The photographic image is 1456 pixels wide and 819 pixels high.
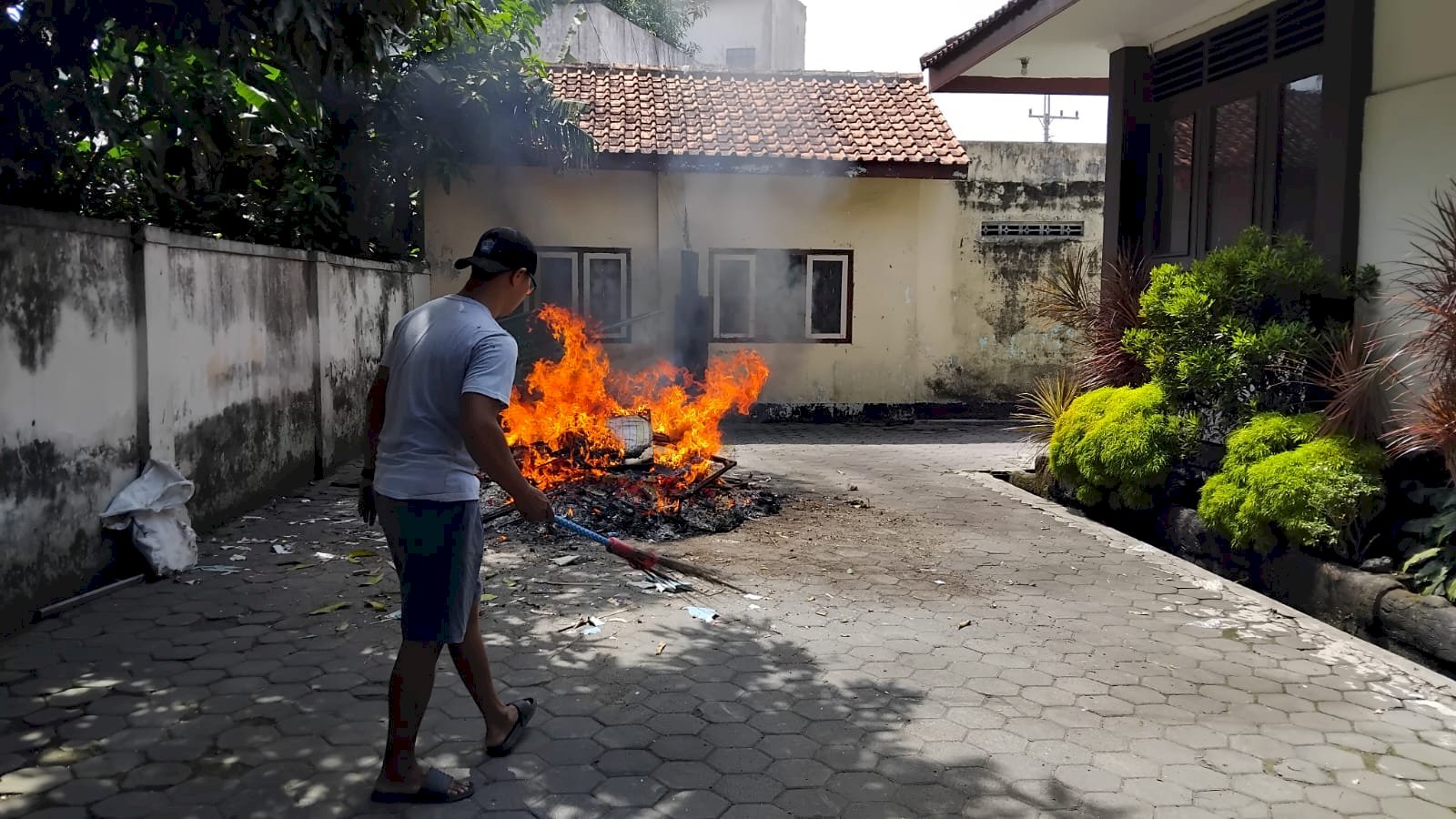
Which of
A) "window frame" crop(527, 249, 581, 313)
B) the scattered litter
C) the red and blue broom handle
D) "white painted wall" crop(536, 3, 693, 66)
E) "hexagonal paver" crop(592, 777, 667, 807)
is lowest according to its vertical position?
"hexagonal paver" crop(592, 777, 667, 807)

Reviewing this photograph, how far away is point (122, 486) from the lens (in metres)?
5.82

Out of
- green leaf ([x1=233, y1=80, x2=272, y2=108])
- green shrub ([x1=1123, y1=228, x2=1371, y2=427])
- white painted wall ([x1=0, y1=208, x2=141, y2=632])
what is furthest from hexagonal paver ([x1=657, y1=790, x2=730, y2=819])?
green leaf ([x1=233, y1=80, x2=272, y2=108])

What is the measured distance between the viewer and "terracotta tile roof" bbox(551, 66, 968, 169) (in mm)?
14008

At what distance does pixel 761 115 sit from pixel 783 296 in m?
2.93

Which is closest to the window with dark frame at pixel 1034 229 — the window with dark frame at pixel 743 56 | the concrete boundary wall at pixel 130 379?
the concrete boundary wall at pixel 130 379

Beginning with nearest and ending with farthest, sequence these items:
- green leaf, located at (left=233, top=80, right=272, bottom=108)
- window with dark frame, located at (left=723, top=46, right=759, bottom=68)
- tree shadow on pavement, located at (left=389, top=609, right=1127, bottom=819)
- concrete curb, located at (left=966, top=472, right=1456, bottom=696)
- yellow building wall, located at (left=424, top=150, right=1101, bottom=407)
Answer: tree shadow on pavement, located at (left=389, top=609, right=1127, bottom=819), concrete curb, located at (left=966, top=472, right=1456, bottom=696), green leaf, located at (left=233, top=80, right=272, bottom=108), yellow building wall, located at (left=424, top=150, right=1101, bottom=407), window with dark frame, located at (left=723, top=46, right=759, bottom=68)

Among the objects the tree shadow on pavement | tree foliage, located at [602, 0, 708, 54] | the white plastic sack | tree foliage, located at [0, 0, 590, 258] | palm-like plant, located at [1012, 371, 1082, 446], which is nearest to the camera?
the tree shadow on pavement

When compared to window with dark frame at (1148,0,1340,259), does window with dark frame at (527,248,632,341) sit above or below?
below

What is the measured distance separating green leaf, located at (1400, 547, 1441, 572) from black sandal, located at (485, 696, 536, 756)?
4349mm

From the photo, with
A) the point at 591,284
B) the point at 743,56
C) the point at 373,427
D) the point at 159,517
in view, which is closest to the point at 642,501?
the point at 159,517

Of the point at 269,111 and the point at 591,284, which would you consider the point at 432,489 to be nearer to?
the point at 269,111

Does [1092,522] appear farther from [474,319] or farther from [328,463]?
[328,463]

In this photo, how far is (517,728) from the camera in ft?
12.3

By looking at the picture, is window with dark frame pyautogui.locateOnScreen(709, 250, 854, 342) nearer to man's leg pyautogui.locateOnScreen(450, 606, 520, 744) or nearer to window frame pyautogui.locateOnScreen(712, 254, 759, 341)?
window frame pyautogui.locateOnScreen(712, 254, 759, 341)
